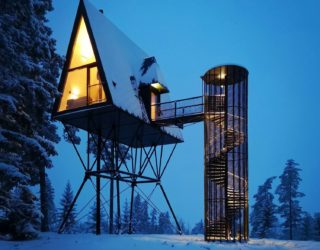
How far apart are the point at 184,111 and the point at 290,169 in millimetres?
21464

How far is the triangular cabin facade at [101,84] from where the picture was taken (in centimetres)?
2195

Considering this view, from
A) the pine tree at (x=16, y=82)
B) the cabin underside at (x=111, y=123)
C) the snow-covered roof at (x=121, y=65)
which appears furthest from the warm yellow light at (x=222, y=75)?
the pine tree at (x=16, y=82)

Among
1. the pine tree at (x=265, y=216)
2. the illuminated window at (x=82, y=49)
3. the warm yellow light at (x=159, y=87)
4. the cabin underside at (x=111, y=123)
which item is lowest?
the pine tree at (x=265, y=216)

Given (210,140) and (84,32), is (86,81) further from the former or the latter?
(210,140)

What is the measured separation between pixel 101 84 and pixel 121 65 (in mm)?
2951

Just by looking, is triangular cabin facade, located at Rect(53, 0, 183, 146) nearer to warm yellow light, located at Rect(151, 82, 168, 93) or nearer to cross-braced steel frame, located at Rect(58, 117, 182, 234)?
warm yellow light, located at Rect(151, 82, 168, 93)

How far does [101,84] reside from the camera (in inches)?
861

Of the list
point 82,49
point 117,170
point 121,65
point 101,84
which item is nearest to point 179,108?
point 121,65

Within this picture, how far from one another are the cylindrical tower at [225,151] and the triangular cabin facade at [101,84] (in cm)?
436

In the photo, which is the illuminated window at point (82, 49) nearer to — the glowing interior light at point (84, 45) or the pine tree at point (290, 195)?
the glowing interior light at point (84, 45)

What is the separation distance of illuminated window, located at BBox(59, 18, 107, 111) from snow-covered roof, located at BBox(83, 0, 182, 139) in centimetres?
69

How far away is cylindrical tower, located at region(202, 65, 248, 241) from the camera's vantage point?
2050cm

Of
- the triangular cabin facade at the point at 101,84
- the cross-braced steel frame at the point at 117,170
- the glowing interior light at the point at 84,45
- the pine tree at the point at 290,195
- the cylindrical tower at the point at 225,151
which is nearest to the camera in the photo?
the cylindrical tower at the point at 225,151

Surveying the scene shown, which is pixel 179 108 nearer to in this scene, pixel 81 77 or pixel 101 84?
pixel 101 84
